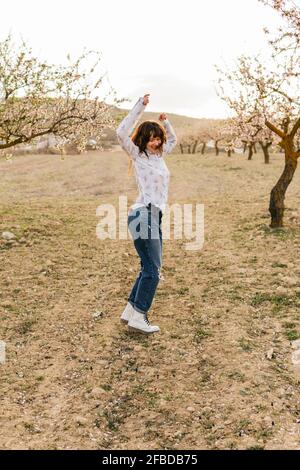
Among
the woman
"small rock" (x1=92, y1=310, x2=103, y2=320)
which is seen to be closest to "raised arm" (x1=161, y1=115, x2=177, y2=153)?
the woman

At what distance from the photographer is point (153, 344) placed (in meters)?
7.99

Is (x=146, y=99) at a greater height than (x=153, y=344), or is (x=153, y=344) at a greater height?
(x=146, y=99)

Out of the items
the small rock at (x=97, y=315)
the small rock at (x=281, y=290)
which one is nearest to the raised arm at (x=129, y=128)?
the small rock at (x=97, y=315)

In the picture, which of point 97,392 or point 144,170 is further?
point 144,170

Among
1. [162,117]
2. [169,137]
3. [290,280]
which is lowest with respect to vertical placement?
[290,280]

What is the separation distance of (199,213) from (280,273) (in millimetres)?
8498

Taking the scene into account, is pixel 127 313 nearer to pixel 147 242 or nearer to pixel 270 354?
pixel 147 242

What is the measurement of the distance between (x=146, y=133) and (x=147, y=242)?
5.49 ft

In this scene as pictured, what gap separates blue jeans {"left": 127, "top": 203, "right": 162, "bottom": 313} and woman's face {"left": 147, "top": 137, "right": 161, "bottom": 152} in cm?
88

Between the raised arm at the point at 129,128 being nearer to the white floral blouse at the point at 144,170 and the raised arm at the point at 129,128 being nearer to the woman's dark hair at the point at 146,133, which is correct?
the white floral blouse at the point at 144,170

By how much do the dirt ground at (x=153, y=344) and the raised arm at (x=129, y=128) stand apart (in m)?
3.15

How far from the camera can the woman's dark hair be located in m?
7.47

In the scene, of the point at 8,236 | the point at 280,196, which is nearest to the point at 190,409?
the point at 8,236
